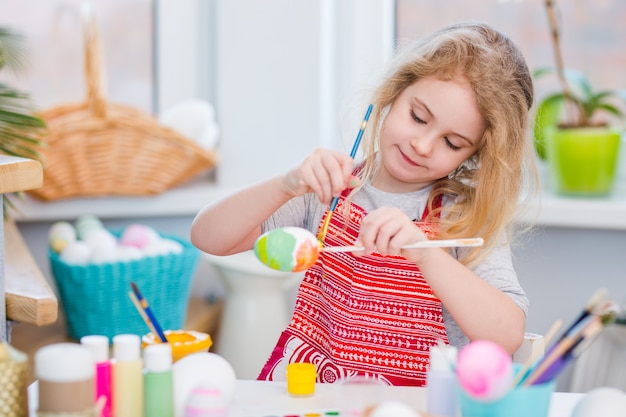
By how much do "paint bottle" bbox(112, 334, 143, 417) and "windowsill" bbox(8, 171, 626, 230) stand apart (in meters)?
1.18

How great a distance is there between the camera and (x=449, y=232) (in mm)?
1146

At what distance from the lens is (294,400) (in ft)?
2.71

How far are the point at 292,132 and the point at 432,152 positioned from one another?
96 cm

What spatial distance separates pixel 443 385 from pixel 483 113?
481mm

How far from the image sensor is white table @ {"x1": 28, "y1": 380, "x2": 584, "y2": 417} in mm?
799

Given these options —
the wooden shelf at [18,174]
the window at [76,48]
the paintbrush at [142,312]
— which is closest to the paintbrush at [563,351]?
the paintbrush at [142,312]

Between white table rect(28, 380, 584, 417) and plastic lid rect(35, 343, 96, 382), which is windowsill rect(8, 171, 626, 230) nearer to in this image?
white table rect(28, 380, 584, 417)

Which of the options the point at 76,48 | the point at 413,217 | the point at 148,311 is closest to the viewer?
the point at 148,311

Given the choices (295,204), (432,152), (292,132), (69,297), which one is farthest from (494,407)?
(292,132)

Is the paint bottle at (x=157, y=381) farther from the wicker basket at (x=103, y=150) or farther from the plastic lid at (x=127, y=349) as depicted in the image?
the wicker basket at (x=103, y=150)

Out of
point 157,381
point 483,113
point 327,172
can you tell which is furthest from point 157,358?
point 483,113

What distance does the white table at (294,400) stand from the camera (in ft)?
2.62

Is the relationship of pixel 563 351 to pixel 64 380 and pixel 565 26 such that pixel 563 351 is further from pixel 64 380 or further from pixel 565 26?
pixel 565 26

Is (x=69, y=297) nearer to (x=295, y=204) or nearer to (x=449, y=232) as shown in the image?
(x=295, y=204)
